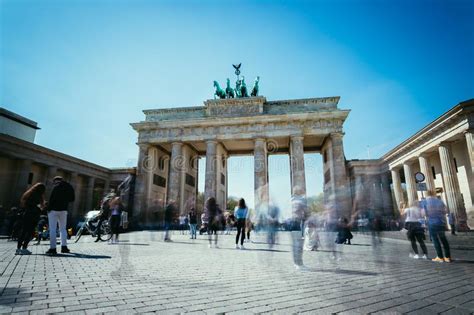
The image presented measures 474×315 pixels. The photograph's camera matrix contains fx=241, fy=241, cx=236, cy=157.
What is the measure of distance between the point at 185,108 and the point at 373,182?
28.1 metres

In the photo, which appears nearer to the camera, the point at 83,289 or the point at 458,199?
the point at 83,289

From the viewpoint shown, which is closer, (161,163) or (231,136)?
→ (231,136)

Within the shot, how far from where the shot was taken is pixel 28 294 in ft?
9.20

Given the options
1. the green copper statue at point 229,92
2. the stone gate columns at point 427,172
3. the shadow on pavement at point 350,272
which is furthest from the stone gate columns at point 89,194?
the stone gate columns at point 427,172

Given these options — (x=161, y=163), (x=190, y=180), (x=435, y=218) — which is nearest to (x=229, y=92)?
(x=190, y=180)

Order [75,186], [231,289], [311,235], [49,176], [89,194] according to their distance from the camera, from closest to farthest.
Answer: [231,289] < [311,235] < [49,176] < [75,186] < [89,194]

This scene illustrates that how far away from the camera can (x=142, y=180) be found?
31.0 metres

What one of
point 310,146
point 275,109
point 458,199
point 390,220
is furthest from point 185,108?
point 458,199

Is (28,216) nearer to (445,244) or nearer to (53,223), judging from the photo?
(53,223)

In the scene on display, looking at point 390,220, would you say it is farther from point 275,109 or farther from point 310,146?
point 275,109

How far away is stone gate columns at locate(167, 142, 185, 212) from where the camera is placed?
29828mm

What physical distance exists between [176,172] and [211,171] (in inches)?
190

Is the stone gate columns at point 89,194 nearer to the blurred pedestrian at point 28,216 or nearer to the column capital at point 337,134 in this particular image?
the blurred pedestrian at point 28,216

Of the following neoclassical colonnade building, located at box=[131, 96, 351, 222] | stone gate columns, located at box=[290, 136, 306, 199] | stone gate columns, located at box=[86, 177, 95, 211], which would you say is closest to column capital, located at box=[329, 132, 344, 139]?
neoclassical colonnade building, located at box=[131, 96, 351, 222]
